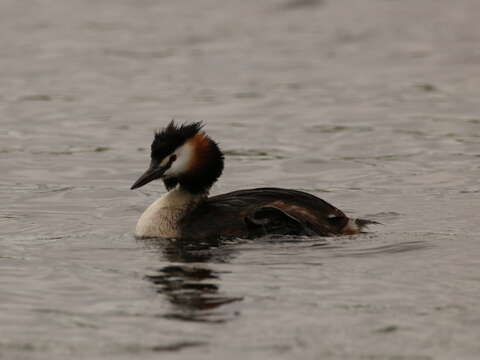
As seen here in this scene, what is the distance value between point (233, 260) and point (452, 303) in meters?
2.07

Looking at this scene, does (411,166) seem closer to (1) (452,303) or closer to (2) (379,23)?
(1) (452,303)

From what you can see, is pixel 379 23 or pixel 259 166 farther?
pixel 379 23

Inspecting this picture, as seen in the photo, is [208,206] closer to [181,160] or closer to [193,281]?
[181,160]

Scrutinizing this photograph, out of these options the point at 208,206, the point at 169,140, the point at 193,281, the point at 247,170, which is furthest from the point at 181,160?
the point at 247,170

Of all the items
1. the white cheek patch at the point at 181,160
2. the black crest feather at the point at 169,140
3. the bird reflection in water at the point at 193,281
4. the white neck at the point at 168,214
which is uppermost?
the black crest feather at the point at 169,140

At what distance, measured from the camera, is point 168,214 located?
11727 mm

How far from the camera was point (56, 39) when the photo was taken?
25125 millimetres

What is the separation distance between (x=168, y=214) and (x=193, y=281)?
1759 millimetres

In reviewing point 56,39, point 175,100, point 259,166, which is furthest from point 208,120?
point 56,39

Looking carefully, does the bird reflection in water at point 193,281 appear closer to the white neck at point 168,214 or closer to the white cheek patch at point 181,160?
the white neck at point 168,214

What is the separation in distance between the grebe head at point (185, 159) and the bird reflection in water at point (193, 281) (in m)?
0.60

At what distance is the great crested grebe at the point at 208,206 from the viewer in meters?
11.4

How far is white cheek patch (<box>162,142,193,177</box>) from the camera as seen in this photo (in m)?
11.7

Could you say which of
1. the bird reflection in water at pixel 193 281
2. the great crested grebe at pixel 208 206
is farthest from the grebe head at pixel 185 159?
the bird reflection in water at pixel 193 281
